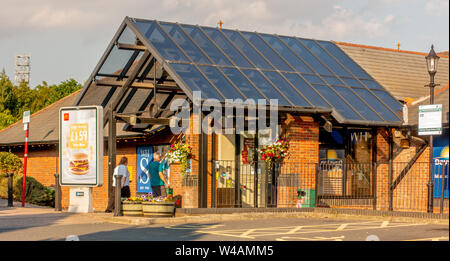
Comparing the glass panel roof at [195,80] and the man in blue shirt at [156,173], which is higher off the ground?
the glass panel roof at [195,80]

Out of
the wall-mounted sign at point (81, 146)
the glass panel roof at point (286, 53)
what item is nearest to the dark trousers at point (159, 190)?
the wall-mounted sign at point (81, 146)

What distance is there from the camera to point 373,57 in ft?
89.6

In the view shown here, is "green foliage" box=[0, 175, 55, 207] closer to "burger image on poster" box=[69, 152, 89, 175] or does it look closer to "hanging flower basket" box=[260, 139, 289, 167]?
"burger image on poster" box=[69, 152, 89, 175]

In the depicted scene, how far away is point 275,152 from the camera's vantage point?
20266 millimetres

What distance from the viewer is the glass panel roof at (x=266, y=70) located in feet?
66.6

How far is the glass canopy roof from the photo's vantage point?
20.3 metres

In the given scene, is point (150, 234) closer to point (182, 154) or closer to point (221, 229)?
point (221, 229)

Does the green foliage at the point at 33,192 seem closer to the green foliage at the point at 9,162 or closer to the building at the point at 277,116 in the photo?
the building at the point at 277,116

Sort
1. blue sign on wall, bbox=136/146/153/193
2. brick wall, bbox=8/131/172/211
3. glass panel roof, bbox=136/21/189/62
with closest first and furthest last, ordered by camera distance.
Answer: glass panel roof, bbox=136/21/189/62
blue sign on wall, bbox=136/146/153/193
brick wall, bbox=8/131/172/211

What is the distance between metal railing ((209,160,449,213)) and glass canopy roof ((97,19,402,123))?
1678 mm

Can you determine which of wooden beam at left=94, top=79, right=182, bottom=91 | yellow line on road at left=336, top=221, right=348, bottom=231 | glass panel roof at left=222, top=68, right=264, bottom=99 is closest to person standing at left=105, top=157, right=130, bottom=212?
wooden beam at left=94, top=79, right=182, bottom=91

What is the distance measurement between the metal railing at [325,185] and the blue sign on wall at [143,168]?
12.5 ft

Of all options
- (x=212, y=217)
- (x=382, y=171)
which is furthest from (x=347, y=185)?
(x=212, y=217)

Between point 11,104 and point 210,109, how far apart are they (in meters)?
42.7
